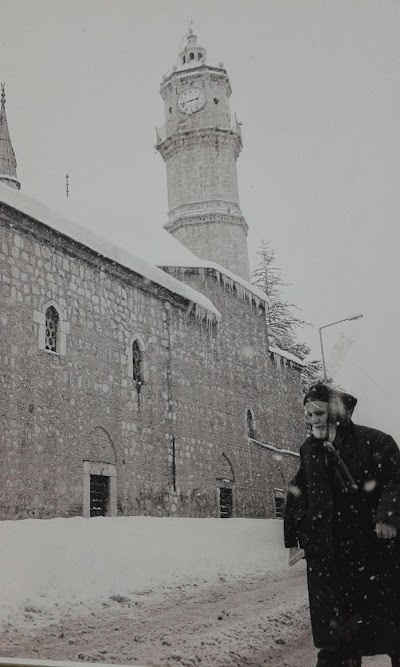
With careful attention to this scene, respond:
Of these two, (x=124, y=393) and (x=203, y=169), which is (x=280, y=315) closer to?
(x=124, y=393)

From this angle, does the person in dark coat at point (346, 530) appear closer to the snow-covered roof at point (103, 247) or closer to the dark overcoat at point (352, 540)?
the dark overcoat at point (352, 540)

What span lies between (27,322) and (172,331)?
2.34 metres

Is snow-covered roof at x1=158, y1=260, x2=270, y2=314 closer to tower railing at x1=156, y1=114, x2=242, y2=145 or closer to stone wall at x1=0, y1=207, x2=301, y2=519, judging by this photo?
stone wall at x1=0, y1=207, x2=301, y2=519

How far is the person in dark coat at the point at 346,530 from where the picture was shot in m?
2.43

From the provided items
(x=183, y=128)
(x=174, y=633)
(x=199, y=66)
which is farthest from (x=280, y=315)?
(x=183, y=128)

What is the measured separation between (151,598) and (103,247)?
4216mm

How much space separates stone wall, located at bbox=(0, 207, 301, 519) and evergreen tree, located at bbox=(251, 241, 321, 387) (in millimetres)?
429

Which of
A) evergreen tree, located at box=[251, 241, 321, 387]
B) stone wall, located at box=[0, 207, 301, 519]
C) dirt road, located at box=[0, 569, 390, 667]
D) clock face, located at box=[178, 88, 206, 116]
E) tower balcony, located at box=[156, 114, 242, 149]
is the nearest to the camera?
dirt road, located at box=[0, 569, 390, 667]

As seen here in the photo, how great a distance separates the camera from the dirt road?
121 inches

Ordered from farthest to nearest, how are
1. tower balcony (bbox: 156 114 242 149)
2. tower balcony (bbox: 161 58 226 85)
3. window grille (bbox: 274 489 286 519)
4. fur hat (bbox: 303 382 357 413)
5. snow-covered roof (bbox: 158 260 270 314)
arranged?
tower balcony (bbox: 156 114 242 149), snow-covered roof (bbox: 158 260 270 314), tower balcony (bbox: 161 58 226 85), window grille (bbox: 274 489 286 519), fur hat (bbox: 303 382 357 413)

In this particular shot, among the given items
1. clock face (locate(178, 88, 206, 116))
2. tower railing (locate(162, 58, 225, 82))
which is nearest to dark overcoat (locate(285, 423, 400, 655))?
tower railing (locate(162, 58, 225, 82))

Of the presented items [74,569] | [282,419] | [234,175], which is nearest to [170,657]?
[74,569]

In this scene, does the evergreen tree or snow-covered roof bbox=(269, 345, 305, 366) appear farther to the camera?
snow-covered roof bbox=(269, 345, 305, 366)

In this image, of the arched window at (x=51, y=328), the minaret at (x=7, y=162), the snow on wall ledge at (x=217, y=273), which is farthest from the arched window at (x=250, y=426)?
the minaret at (x=7, y=162)
